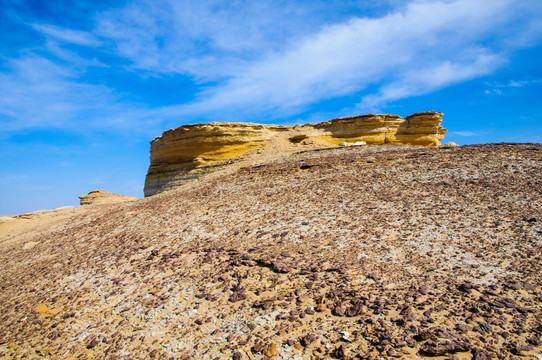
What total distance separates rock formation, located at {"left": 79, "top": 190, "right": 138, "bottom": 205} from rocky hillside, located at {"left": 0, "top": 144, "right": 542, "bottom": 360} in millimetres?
21438

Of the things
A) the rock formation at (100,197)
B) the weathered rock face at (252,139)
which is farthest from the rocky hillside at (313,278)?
the rock formation at (100,197)

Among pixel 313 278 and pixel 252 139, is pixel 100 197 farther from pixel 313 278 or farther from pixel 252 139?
pixel 313 278

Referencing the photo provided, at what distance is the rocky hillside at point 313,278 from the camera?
2.67 m

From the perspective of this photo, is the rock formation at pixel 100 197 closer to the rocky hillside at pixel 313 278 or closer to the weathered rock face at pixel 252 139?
the weathered rock face at pixel 252 139

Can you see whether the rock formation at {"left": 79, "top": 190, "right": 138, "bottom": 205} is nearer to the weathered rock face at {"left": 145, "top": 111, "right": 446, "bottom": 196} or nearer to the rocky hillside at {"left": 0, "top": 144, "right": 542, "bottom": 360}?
the weathered rock face at {"left": 145, "top": 111, "right": 446, "bottom": 196}

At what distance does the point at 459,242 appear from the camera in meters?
4.22

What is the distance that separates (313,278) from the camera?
3.61 metres

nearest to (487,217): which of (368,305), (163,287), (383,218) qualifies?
(383,218)

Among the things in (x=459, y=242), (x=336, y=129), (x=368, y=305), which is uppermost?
(x=336, y=129)

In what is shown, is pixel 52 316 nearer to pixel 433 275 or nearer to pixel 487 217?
pixel 433 275

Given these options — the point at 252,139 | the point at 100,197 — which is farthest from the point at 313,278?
the point at 100,197

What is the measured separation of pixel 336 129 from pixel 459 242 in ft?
58.4

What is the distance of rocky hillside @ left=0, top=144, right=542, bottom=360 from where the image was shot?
8.76 ft

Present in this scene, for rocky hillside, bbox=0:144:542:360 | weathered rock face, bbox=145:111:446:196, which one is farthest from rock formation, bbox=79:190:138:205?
rocky hillside, bbox=0:144:542:360
